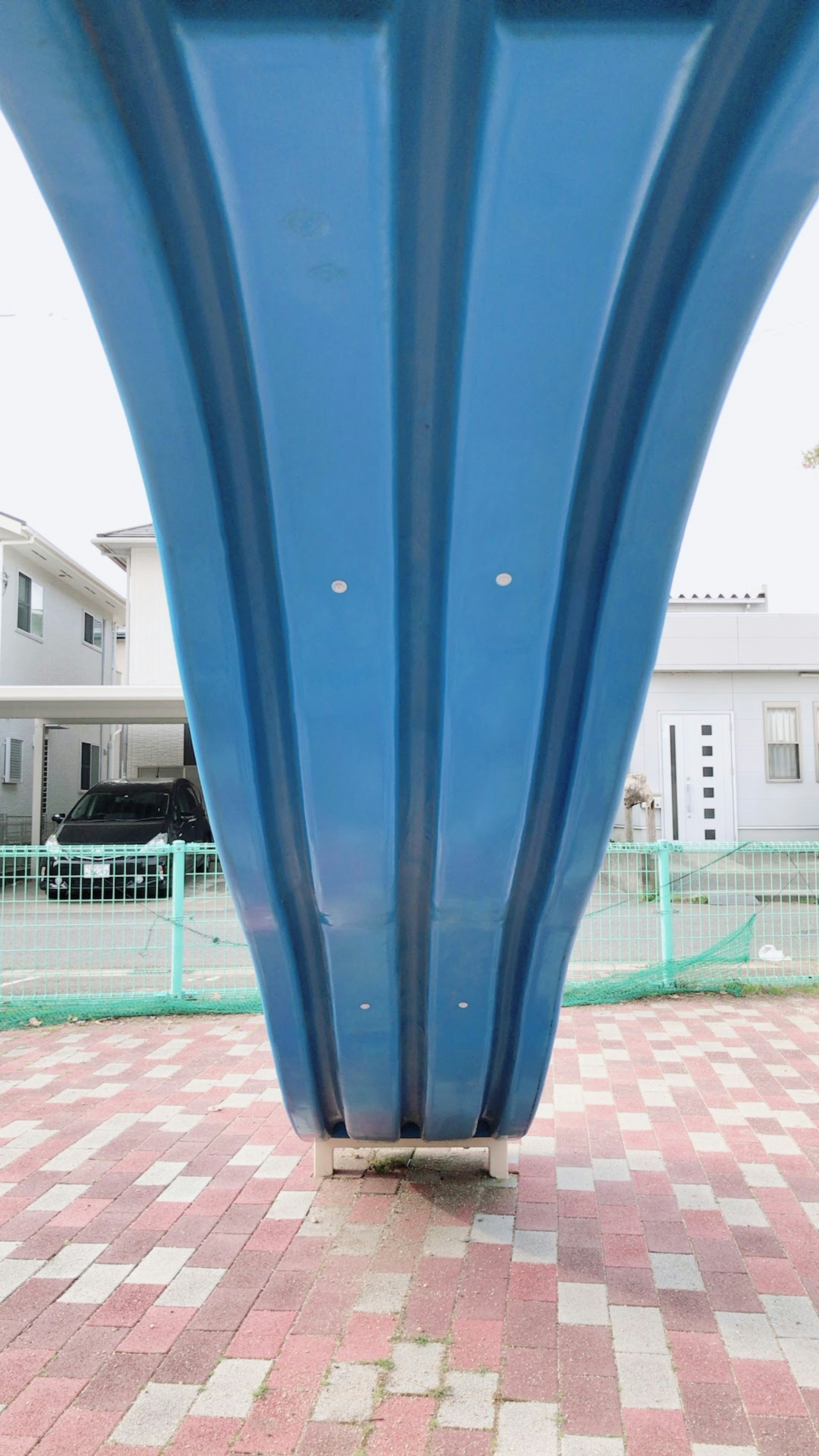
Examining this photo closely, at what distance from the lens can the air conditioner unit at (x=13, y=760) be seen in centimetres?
2012

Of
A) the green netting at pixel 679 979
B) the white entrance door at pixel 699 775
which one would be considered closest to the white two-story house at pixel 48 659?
the white entrance door at pixel 699 775

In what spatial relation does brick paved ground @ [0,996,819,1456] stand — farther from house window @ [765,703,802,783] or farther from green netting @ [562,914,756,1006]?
house window @ [765,703,802,783]

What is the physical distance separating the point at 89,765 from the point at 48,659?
161 inches

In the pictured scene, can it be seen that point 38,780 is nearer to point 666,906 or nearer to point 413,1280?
point 666,906

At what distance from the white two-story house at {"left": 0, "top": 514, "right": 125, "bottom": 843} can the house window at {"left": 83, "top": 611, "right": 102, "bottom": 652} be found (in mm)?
32

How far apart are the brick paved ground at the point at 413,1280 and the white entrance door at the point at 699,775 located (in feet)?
38.4

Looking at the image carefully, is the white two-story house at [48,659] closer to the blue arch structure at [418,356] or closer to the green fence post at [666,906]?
the green fence post at [666,906]

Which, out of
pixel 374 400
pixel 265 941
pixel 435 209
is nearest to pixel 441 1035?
pixel 265 941

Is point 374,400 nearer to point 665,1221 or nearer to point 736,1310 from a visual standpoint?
point 736,1310

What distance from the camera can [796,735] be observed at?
17.3 meters

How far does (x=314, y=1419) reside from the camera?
256cm

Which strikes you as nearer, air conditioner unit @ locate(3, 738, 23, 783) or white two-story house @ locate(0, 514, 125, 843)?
white two-story house @ locate(0, 514, 125, 843)

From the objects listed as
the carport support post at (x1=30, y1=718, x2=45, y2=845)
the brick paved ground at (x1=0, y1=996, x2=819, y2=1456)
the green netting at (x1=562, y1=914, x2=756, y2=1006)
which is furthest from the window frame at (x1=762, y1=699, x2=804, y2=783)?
the carport support post at (x1=30, y1=718, x2=45, y2=845)

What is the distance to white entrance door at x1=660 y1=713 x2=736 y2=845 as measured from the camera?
16.9 meters
